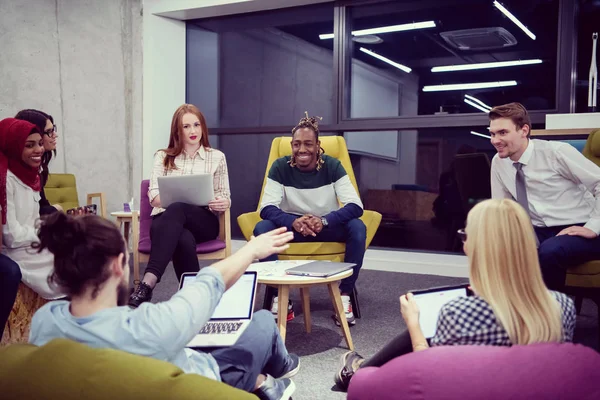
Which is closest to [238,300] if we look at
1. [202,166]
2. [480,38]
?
[202,166]

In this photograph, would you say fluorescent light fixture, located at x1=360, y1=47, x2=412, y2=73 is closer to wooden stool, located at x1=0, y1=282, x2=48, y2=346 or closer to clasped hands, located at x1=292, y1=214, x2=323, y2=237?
clasped hands, located at x1=292, y1=214, x2=323, y2=237

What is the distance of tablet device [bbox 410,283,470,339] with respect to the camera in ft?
5.11

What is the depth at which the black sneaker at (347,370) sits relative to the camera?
6.86 ft

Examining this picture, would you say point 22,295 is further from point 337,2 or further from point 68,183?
point 337,2

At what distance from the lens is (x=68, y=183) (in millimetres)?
4969

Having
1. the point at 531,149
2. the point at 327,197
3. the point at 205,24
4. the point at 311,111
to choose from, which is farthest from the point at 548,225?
the point at 205,24

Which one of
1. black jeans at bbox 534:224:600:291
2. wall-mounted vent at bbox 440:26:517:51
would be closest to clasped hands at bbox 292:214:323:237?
black jeans at bbox 534:224:600:291

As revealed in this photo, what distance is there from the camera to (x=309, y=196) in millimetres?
3561

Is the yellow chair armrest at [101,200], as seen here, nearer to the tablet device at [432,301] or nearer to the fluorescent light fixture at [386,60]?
the fluorescent light fixture at [386,60]

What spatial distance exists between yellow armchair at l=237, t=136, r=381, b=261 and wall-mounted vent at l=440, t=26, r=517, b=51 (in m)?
1.83

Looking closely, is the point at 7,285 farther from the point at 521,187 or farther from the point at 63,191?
the point at 63,191

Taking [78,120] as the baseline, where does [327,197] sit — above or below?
below

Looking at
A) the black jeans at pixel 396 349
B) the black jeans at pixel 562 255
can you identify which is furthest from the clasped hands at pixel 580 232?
the black jeans at pixel 396 349

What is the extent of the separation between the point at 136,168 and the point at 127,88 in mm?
809
